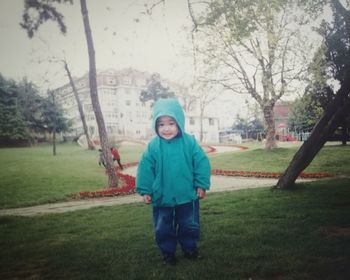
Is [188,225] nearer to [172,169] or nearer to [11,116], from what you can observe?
[172,169]

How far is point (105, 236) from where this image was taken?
15.2ft

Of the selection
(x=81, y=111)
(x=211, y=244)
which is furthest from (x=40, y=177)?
(x=211, y=244)

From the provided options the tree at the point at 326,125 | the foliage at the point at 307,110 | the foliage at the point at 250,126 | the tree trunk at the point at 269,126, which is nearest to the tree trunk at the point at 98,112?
the tree at the point at 326,125

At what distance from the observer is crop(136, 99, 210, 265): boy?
3.44 metres

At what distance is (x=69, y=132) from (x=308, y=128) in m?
14.1

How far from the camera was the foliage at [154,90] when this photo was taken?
729 inches

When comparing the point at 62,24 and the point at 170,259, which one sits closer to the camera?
the point at 170,259

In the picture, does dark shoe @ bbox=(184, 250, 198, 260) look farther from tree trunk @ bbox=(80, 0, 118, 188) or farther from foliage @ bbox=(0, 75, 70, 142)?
tree trunk @ bbox=(80, 0, 118, 188)

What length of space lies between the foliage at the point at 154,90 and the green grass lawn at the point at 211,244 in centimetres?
1083

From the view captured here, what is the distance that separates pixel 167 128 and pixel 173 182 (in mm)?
572

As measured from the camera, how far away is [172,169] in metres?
3.49

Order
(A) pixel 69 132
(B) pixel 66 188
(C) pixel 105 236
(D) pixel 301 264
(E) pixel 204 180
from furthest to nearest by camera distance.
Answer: (A) pixel 69 132 → (B) pixel 66 188 → (C) pixel 105 236 → (E) pixel 204 180 → (D) pixel 301 264

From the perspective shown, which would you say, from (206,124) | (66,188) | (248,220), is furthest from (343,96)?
(206,124)

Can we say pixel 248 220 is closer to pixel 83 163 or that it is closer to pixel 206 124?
pixel 83 163
